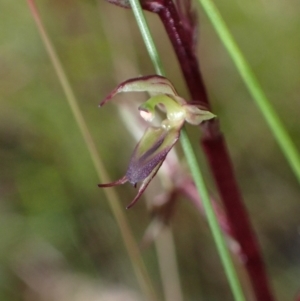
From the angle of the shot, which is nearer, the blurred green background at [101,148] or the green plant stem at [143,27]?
the green plant stem at [143,27]

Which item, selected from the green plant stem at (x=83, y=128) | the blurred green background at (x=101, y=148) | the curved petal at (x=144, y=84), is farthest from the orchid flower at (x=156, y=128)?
the blurred green background at (x=101, y=148)

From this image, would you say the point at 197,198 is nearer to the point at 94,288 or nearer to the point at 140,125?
the point at 140,125

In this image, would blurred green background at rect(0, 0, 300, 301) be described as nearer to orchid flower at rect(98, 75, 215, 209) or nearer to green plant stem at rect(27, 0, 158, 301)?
green plant stem at rect(27, 0, 158, 301)

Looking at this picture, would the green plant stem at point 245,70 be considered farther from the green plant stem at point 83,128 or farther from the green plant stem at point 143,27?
the green plant stem at point 83,128

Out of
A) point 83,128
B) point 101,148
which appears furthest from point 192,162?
point 101,148

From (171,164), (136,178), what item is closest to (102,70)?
(171,164)

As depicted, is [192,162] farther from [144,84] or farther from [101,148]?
[101,148]

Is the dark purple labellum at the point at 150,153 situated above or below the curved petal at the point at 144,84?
below
